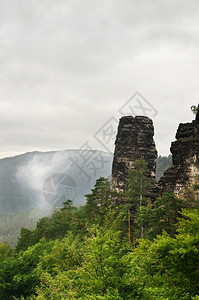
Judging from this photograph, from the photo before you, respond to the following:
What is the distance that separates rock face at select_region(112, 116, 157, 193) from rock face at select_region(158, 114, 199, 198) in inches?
770

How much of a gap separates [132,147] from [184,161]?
26045 mm

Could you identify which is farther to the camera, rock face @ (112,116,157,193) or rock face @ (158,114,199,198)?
rock face @ (112,116,157,193)

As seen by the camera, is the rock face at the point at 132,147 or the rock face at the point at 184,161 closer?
the rock face at the point at 184,161

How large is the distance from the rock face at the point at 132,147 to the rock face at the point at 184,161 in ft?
64.2

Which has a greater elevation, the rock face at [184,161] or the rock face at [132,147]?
the rock face at [132,147]

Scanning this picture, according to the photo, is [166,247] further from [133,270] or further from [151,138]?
[151,138]

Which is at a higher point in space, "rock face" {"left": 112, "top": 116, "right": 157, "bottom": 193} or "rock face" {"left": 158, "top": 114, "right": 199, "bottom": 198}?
"rock face" {"left": 112, "top": 116, "right": 157, "bottom": 193}

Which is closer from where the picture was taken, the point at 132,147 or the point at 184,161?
the point at 184,161

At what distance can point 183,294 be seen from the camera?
16859 millimetres

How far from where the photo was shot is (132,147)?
6919 centimetres

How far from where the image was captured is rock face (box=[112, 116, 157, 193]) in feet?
223

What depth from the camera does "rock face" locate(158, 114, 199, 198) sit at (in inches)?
1652

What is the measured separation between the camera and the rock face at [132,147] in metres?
68.1

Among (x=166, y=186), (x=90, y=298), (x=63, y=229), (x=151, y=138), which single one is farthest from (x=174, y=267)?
(x=151, y=138)
